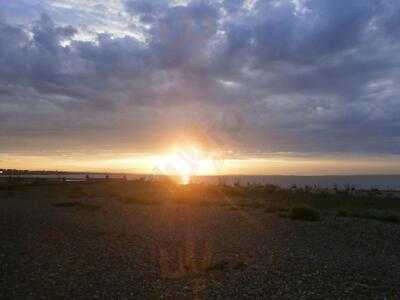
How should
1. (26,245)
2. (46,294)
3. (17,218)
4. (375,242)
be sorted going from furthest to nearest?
1. (17,218)
2. (375,242)
3. (26,245)
4. (46,294)

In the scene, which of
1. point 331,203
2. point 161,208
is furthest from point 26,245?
point 331,203

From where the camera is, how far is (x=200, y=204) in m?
41.2

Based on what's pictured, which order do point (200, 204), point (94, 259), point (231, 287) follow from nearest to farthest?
point (231, 287)
point (94, 259)
point (200, 204)

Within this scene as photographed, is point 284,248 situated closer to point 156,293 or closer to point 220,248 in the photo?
point 220,248

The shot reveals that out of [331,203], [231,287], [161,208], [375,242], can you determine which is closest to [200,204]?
[161,208]

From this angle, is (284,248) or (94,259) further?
(284,248)

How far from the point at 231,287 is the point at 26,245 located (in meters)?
9.17

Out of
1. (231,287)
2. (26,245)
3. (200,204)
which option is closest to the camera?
(231,287)

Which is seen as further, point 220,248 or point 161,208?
point 161,208

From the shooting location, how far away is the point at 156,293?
522 inches

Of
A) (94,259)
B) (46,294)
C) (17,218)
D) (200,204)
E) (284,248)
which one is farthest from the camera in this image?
(200,204)

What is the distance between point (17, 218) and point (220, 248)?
13.2m

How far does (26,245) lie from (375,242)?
1485 cm

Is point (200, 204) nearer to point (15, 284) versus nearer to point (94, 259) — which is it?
point (94, 259)
